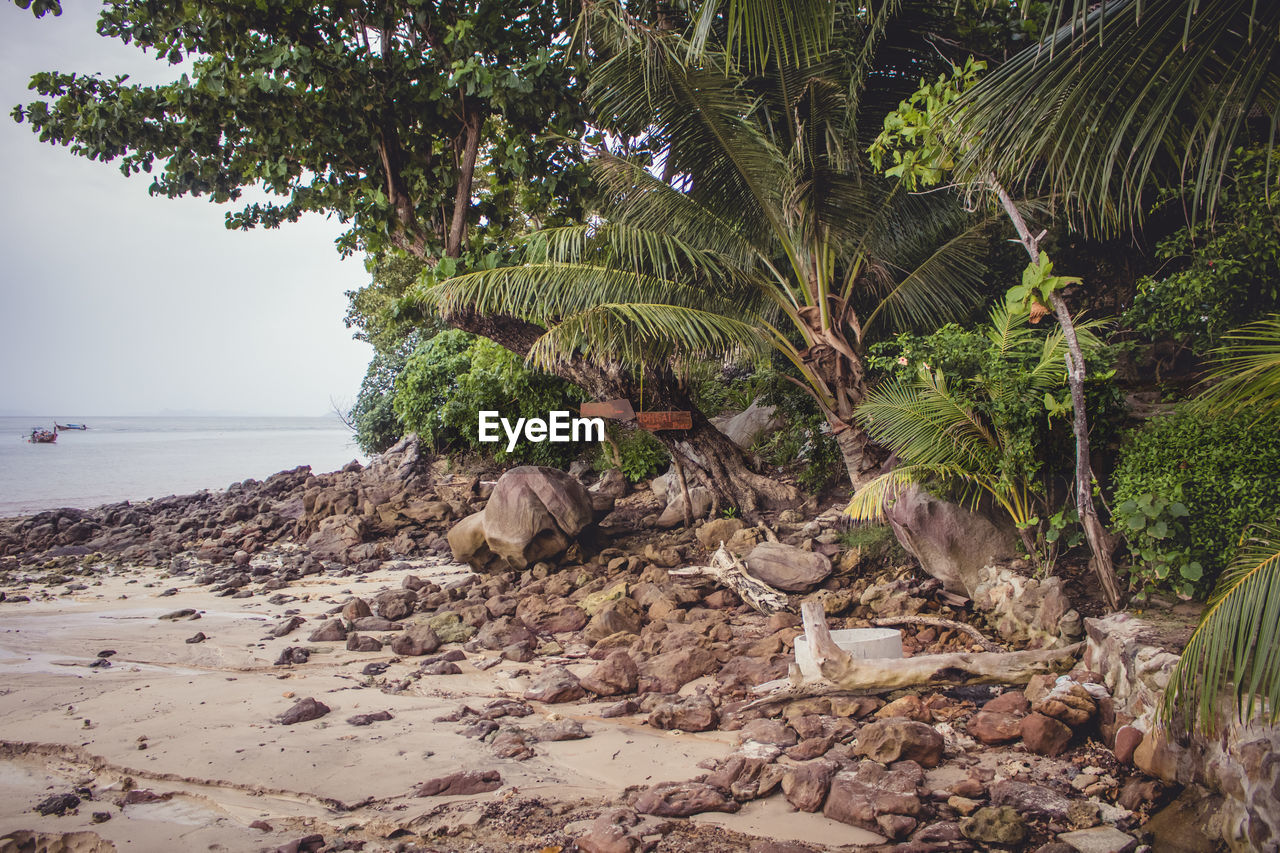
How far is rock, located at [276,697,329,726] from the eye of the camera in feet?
15.8

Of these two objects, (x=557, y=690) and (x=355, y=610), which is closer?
(x=557, y=690)

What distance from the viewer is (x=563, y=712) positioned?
502 centimetres

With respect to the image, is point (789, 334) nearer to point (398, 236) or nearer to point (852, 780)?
point (398, 236)

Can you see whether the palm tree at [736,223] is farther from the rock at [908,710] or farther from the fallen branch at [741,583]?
the rock at [908,710]

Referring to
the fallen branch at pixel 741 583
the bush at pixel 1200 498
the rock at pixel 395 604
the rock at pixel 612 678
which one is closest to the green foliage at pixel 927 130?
the bush at pixel 1200 498

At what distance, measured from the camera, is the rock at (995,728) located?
4156mm

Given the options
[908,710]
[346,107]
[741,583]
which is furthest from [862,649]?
[346,107]

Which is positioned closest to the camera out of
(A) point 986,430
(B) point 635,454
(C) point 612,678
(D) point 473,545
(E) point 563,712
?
(E) point 563,712

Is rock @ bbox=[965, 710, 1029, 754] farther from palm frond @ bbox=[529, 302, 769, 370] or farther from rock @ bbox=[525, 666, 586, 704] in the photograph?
palm frond @ bbox=[529, 302, 769, 370]

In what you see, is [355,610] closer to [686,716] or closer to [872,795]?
[686,716]

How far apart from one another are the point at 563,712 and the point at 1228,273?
6481mm

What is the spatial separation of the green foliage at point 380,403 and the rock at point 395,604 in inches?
345

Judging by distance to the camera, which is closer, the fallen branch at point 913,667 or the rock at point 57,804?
the rock at point 57,804

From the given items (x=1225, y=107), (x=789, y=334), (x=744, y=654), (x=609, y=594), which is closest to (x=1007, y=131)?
(x=1225, y=107)
